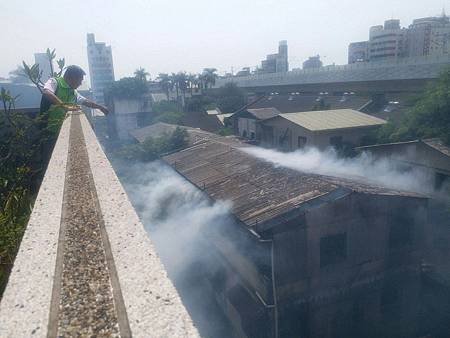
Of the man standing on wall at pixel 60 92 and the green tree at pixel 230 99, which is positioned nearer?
the man standing on wall at pixel 60 92

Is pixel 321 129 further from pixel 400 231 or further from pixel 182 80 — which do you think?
pixel 182 80

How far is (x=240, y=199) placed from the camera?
11.7m

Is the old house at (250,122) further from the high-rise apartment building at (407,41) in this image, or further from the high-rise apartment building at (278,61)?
the high-rise apartment building at (278,61)

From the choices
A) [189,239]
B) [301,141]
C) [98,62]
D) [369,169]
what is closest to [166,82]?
[301,141]

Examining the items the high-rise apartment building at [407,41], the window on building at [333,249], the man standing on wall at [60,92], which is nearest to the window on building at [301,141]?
the window on building at [333,249]

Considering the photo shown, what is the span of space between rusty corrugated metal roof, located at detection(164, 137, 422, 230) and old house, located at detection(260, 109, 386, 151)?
22.1 feet

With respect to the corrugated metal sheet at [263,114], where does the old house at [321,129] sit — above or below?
below

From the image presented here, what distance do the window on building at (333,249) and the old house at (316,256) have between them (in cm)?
3

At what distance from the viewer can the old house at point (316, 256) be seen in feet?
32.3

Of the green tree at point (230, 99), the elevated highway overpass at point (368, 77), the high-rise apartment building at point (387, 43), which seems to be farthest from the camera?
the high-rise apartment building at point (387, 43)

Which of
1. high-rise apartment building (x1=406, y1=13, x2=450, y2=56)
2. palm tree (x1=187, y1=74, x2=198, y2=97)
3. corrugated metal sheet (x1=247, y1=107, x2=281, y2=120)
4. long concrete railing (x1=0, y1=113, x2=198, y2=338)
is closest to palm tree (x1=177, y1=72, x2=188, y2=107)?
palm tree (x1=187, y1=74, x2=198, y2=97)

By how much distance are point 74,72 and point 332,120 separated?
2186 cm

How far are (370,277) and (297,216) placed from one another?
13.6 feet

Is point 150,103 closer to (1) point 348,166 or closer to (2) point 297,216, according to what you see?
(1) point 348,166
